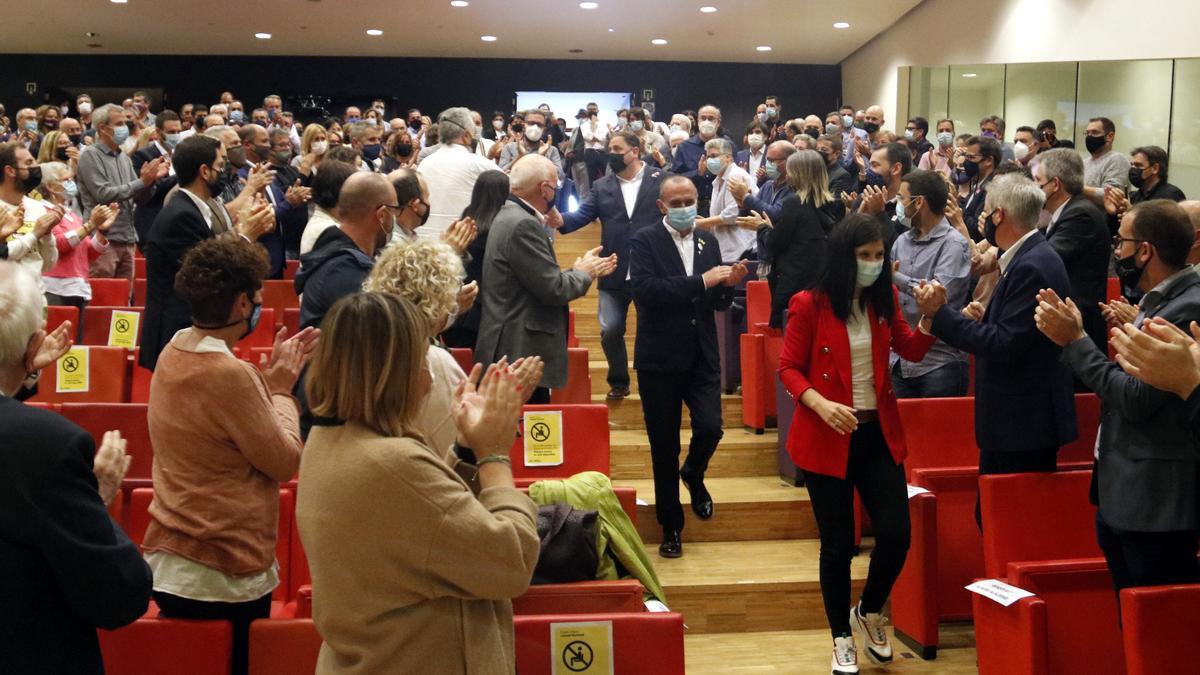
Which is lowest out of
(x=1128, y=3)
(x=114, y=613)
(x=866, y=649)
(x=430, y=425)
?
(x=866, y=649)

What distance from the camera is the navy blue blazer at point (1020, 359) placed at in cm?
344

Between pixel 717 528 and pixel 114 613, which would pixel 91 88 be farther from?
pixel 114 613

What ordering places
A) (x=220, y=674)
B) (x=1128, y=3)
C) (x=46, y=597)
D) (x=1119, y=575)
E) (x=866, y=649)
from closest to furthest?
(x=46, y=597)
(x=220, y=674)
(x=1119, y=575)
(x=866, y=649)
(x=1128, y=3)

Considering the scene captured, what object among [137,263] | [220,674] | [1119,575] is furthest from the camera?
[137,263]

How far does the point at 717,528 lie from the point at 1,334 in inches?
128

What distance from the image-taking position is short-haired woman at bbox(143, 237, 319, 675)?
7.45 ft

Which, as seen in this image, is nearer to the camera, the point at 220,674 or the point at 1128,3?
the point at 220,674

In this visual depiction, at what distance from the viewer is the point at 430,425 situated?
251 cm

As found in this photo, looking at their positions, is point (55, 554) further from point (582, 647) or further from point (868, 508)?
point (868, 508)

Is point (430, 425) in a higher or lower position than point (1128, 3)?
lower

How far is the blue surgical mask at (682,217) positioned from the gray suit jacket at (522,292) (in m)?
0.60

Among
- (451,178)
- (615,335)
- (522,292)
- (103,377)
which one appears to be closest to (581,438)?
(522,292)

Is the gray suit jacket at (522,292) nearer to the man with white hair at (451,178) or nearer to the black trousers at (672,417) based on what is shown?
the black trousers at (672,417)

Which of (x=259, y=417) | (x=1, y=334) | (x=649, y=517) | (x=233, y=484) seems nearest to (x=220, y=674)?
(x=233, y=484)
